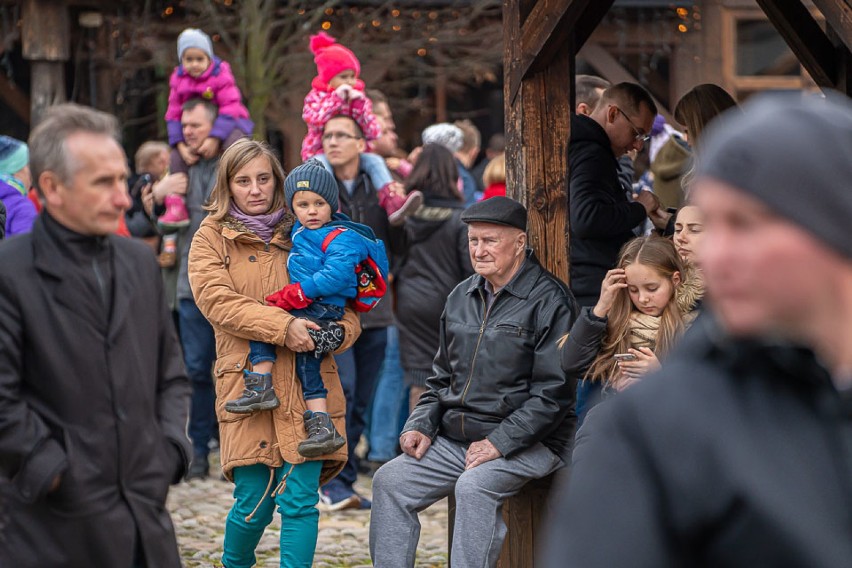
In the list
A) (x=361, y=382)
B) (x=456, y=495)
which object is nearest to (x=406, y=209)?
(x=361, y=382)

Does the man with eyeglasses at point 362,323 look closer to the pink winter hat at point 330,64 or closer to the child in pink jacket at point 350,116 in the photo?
the child in pink jacket at point 350,116

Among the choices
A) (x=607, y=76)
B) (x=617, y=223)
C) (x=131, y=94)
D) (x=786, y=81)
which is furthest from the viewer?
(x=786, y=81)

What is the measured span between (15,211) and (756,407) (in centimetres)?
511

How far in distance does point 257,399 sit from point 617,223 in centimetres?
175

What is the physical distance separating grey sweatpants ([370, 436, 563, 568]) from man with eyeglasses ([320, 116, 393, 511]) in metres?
1.81

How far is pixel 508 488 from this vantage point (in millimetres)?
4949

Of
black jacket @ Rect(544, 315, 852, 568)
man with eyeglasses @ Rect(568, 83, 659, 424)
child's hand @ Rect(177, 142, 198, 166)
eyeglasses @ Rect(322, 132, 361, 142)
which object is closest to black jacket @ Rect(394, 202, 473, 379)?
eyeglasses @ Rect(322, 132, 361, 142)

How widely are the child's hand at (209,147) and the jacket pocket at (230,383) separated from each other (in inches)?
92.2

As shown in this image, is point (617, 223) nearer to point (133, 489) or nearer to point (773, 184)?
point (133, 489)

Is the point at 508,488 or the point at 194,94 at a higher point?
the point at 194,94

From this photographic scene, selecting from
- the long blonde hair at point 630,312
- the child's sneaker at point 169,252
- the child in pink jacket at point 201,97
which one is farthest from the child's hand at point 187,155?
the long blonde hair at point 630,312

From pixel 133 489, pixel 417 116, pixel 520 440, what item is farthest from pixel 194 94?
pixel 417 116

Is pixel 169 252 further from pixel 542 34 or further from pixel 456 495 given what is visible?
pixel 456 495

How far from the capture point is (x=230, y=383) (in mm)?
5145
